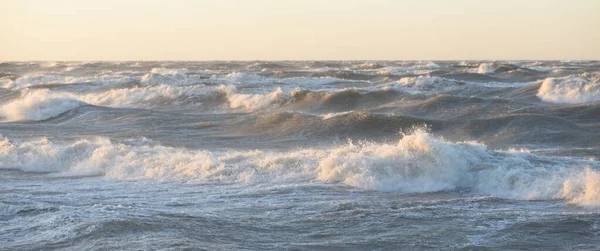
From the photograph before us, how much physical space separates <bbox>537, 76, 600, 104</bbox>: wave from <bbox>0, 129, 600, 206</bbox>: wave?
15.8 meters

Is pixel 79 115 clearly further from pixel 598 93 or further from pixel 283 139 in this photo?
pixel 598 93

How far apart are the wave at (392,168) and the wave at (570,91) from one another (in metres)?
15.8

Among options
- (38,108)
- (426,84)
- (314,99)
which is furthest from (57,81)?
(426,84)

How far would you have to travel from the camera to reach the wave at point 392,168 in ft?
36.2

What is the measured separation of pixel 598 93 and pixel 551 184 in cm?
1937

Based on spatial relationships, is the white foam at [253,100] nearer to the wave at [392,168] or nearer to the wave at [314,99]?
the wave at [314,99]

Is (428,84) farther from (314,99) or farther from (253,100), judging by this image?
(253,100)

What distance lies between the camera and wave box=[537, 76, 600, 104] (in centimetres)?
2844

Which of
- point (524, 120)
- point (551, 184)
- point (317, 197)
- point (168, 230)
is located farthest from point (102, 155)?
point (524, 120)

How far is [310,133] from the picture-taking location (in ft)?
70.3

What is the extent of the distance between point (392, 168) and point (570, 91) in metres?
18.8

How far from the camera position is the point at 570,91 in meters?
29.1

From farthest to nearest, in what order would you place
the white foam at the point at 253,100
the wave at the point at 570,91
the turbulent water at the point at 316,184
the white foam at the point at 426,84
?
Result: 1. the white foam at the point at 426,84
2. the white foam at the point at 253,100
3. the wave at the point at 570,91
4. the turbulent water at the point at 316,184

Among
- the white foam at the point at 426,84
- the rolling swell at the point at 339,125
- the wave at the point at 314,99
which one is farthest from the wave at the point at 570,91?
the rolling swell at the point at 339,125
